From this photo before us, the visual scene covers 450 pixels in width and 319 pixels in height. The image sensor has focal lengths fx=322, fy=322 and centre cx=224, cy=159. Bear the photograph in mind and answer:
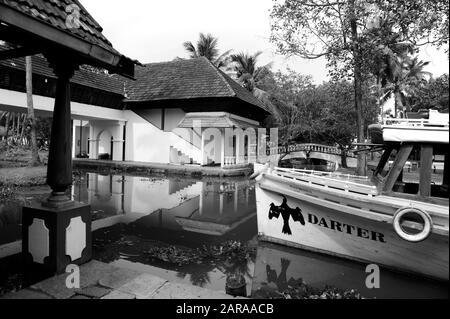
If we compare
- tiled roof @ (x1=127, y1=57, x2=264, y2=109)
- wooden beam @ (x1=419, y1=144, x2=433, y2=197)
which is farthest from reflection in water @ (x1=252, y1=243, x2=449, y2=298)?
tiled roof @ (x1=127, y1=57, x2=264, y2=109)

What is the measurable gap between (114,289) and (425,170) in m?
3.77

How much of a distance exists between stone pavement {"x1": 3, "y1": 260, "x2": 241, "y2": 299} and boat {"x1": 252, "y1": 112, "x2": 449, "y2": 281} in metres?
2.04

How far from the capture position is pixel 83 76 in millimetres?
19578

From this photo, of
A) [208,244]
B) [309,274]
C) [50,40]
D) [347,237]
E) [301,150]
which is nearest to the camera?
[50,40]

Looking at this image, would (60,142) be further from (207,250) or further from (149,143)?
(149,143)

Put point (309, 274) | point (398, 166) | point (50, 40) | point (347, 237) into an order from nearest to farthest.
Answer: point (50, 40) → point (398, 166) → point (347, 237) → point (309, 274)

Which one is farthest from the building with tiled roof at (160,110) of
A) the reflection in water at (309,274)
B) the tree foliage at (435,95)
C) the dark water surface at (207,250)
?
the reflection in water at (309,274)

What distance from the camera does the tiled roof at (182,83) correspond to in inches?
755

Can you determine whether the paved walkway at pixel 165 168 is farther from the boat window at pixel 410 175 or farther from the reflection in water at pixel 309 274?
the boat window at pixel 410 175

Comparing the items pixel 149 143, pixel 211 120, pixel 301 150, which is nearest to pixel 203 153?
pixel 211 120

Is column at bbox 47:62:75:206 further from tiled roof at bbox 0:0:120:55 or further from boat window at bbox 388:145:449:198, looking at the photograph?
boat window at bbox 388:145:449:198

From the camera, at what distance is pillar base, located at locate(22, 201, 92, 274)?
4121 millimetres

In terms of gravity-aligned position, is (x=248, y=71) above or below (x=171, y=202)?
above
